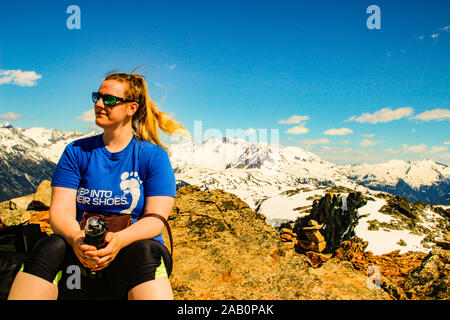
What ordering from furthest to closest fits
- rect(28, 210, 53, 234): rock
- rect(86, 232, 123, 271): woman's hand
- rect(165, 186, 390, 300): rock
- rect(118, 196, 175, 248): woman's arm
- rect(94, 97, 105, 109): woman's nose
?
1. rect(28, 210, 53, 234): rock
2. rect(165, 186, 390, 300): rock
3. rect(94, 97, 105, 109): woman's nose
4. rect(118, 196, 175, 248): woman's arm
5. rect(86, 232, 123, 271): woman's hand

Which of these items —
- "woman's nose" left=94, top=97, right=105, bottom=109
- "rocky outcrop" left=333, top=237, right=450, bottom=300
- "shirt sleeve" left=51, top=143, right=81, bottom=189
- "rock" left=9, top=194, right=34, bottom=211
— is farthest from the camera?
"rock" left=9, top=194, right=34, bottom=211

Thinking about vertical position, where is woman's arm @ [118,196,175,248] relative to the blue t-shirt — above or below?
below

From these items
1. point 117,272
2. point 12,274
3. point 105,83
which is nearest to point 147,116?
point 105,83

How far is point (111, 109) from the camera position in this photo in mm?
4691

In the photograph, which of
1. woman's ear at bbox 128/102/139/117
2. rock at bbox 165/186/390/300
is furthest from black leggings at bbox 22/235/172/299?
woman's ear at bbox 128/102/139/117

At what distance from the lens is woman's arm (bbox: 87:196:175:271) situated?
11.9 feet

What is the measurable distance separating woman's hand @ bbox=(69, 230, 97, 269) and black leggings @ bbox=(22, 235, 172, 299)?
0.22 m

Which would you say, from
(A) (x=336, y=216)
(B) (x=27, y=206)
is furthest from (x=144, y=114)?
(A) (x=336, y=216)

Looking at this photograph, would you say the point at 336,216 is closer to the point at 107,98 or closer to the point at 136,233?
the point at 136,233

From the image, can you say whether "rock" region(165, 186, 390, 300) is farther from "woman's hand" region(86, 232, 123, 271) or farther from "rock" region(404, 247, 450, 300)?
"woman's hand" region(86, 232, 123, 271)

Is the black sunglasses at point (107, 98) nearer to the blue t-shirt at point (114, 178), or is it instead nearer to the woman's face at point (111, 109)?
the woman's face at point (111, 109)

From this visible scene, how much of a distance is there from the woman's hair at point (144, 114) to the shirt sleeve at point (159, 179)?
66cm

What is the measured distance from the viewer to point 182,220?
9.45 meters
